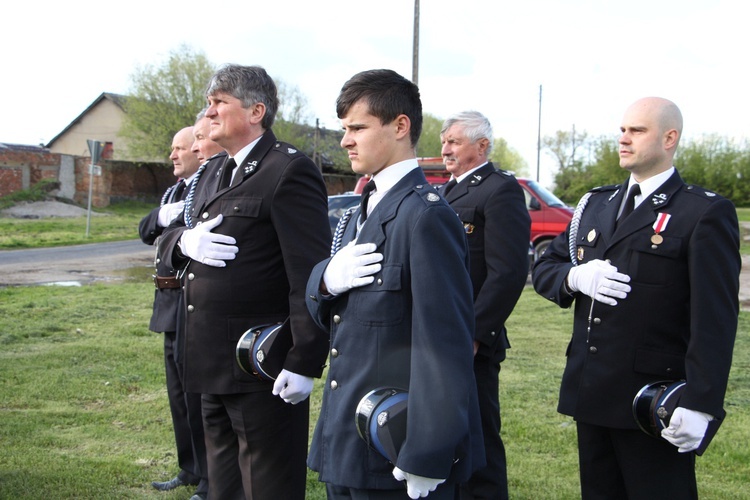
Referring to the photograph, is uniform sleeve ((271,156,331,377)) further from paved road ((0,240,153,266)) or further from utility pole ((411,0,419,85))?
utility pole ((411,0,419,85))

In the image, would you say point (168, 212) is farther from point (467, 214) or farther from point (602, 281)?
point (602, 281)

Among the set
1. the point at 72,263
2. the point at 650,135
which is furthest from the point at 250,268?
the point at 72,263

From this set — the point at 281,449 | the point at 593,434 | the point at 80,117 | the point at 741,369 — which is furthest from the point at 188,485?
the point at 80,117

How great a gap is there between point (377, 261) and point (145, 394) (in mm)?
4645

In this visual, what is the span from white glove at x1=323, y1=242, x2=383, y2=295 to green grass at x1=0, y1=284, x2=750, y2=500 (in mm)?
2395

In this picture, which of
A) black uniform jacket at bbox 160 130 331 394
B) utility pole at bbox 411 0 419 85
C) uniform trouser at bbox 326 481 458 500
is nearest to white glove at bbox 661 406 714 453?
uniform trouser at bbox 326 481 458 500

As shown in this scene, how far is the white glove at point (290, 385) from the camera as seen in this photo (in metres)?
2.95

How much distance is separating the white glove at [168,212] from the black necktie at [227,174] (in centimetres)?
101

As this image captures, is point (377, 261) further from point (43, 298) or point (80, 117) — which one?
point (80, 117)

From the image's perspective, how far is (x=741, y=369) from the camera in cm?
716

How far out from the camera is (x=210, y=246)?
3139mm

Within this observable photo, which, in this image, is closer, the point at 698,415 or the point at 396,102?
the point at 396,102

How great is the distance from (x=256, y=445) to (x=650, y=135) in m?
2.11

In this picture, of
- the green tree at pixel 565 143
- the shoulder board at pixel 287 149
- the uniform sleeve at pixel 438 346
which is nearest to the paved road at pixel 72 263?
the shoulder board at pixel 287 149
